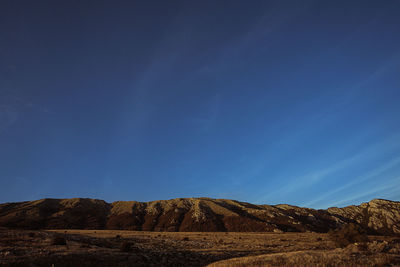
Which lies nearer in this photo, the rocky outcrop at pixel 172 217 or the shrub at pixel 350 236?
the shrub at pixel 350 236

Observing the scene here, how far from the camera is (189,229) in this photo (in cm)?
10062

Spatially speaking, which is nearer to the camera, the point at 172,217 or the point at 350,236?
the point at 350,236

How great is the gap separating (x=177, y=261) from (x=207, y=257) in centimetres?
585

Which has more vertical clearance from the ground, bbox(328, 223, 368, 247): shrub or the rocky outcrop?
the rocky outcrop

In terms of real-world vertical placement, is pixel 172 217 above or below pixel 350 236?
above

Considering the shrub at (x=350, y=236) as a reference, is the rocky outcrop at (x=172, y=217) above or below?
above

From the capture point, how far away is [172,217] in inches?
4584

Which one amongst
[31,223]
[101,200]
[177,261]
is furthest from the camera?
[101,200]

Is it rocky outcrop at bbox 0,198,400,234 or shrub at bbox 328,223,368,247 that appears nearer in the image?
shrub at bbox 328,223,368,247

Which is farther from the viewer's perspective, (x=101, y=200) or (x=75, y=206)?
(x=101, y=200)

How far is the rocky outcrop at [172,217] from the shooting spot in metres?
102

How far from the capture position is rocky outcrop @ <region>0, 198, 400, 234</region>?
4003 inches

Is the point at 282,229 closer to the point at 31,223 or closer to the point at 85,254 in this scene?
the point at 85,254

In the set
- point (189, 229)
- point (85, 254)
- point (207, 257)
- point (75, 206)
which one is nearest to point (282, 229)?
point (189, 229)
